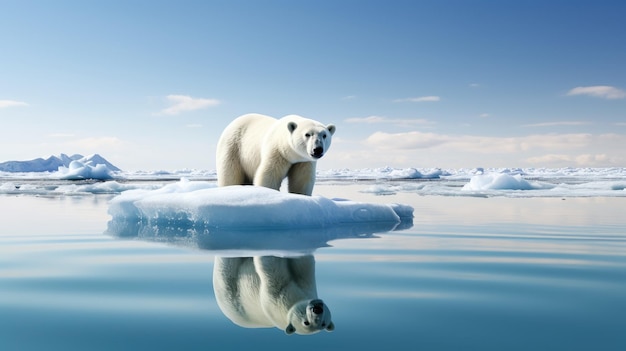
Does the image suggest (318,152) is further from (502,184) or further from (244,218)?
(502,184)

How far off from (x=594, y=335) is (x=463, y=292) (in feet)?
2.37

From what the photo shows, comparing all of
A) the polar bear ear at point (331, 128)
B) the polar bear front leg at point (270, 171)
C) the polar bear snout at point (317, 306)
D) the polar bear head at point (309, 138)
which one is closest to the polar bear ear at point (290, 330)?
the polar bear snout at point (317, 306)

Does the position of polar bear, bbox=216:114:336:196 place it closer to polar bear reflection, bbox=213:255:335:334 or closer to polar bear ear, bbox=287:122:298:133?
polar bear ear, bbox=287:122:298:133

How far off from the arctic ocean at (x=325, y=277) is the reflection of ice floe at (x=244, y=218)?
0.02 meters

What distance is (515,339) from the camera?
1706 mm

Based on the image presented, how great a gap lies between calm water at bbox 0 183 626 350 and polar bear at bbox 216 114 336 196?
5.73 ft

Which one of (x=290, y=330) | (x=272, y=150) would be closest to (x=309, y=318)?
(x=290, y=330)

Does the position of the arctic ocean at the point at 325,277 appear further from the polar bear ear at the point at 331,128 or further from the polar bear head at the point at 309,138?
the polar bear ear at the point at 331,128

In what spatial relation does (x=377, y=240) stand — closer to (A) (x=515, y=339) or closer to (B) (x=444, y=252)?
(B) (x=444, y=252)

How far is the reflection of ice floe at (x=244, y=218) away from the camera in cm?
461

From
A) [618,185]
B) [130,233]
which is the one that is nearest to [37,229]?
[130,233]

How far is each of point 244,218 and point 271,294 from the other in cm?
280

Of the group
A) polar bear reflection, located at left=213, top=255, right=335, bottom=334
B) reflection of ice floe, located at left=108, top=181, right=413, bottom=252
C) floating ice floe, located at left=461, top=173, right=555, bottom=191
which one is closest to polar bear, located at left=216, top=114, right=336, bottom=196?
reflection of ice floe, located at left=108, top=181, right=413, bottom=252

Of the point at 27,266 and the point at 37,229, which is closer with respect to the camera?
the point at 27,266
